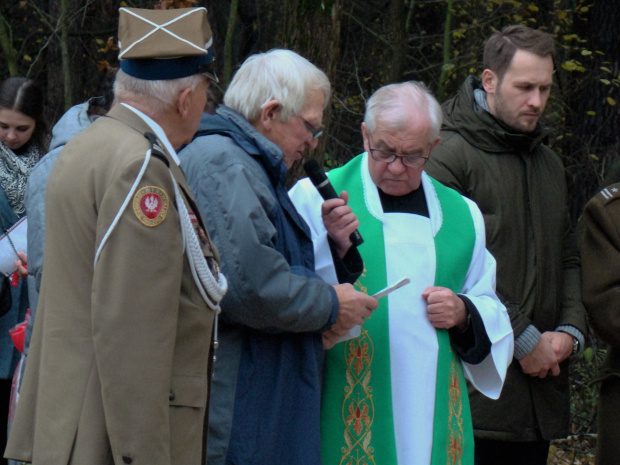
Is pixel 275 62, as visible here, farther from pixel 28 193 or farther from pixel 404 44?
pixel 404 44

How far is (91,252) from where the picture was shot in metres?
2.31

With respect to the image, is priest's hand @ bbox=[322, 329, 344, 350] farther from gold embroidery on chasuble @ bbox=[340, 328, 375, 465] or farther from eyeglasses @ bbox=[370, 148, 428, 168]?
eyeglasses @ bbox=[370, 148, 428, 168]

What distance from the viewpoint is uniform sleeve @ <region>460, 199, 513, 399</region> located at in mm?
3375

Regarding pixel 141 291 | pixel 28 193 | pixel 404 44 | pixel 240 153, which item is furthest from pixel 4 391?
pixel 404 44

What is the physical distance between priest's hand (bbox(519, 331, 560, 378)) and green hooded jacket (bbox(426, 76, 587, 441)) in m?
0.05

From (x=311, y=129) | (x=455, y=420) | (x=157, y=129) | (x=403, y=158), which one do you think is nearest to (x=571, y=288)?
(x=455, y=420)

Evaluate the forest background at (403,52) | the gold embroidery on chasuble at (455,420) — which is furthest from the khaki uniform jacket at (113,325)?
the forest background at (403,52)

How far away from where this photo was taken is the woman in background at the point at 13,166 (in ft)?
14.9

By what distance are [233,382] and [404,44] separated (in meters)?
5.82

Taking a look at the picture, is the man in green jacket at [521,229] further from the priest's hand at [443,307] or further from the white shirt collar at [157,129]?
the white shirt collar at [157,129]

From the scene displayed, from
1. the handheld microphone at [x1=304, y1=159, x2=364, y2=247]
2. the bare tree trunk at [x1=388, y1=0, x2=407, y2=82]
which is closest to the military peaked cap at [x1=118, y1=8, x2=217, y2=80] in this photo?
the handheld microphone at [x1=304, y1=159, x2=364, y2=247]

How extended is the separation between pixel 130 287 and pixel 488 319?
4.97 feet

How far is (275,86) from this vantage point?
9.77 ft

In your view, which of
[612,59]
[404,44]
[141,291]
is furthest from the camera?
[404,44]
